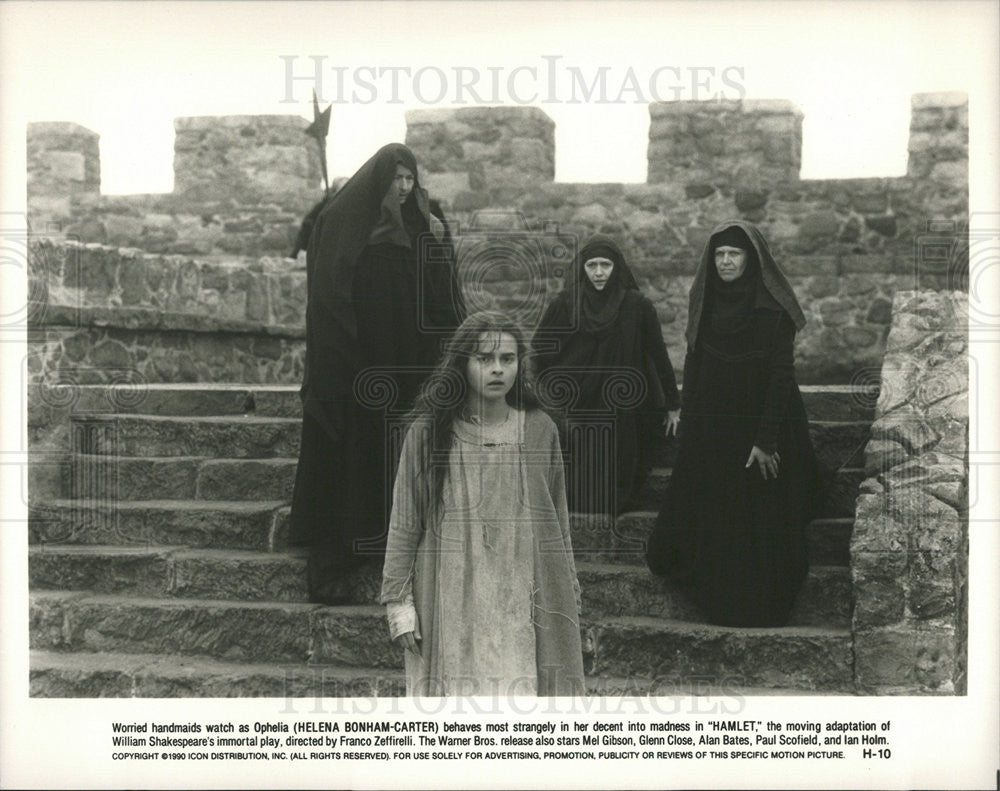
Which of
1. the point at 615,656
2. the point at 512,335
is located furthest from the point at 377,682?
the point at 512,335

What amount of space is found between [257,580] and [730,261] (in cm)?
238

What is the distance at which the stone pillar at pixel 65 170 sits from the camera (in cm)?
852

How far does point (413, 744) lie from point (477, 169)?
4853 mm

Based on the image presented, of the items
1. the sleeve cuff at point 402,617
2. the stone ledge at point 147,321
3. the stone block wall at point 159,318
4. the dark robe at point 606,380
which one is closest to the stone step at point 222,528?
the dark robe at point 606,380

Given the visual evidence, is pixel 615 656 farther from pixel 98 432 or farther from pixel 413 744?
pixel 98 432

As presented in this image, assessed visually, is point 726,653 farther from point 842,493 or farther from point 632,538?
point 842,493

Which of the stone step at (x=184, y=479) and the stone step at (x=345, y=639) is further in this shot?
the stone step at (x=184, y=479)

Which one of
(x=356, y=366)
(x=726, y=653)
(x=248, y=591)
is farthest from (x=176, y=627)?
(x=726, y=653)

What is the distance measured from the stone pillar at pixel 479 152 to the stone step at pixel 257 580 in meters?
3.80

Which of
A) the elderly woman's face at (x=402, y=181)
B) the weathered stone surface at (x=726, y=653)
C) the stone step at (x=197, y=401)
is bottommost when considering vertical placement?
the weathered stone surface at (x=726, y=653)

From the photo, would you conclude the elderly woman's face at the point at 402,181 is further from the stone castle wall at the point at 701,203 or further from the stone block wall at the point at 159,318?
the stone castle wall at the point at 701,203

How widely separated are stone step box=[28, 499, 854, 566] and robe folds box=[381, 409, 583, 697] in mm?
1422

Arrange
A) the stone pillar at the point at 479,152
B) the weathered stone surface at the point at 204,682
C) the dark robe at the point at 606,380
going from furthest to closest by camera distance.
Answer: the stone pillar at the point at 479,152
the dark robe at the point at 606,380
the weathered stone surface at the point at 204,682

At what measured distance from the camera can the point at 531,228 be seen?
8.96 metres
